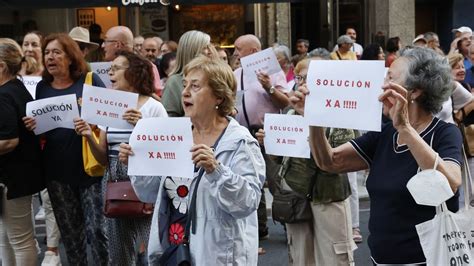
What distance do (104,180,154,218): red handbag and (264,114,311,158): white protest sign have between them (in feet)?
3.20

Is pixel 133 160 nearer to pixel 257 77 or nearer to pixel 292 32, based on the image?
pixel 257 77

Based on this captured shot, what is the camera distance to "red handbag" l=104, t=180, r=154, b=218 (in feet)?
18.7

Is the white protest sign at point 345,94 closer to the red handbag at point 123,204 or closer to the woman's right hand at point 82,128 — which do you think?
the red handbag at point 123,204

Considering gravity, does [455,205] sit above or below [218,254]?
above

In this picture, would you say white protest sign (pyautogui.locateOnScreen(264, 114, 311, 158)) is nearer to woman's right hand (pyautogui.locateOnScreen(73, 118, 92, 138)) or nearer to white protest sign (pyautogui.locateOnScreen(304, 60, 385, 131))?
woman's right hand (pyautogui.locateOnScreen(73, 118, 92, 138))

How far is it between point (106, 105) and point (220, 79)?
151 centimetres

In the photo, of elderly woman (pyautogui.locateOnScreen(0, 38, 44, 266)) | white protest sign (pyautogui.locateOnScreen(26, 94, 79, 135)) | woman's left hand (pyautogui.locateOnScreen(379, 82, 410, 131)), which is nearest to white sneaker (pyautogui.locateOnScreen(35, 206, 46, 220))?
elderly woman (pyautogui.locateOnScreen(0, 38, 44, 266))

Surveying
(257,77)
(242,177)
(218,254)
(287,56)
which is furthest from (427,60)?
(287,56)

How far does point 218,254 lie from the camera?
4109 mm

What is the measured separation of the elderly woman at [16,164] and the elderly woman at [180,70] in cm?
111

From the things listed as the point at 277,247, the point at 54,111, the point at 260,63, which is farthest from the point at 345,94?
the point at 277,247

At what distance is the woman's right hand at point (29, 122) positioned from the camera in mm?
6000

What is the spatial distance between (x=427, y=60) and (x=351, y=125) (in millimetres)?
473

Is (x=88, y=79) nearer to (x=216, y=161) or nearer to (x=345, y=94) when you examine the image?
(x=216, y=161)
